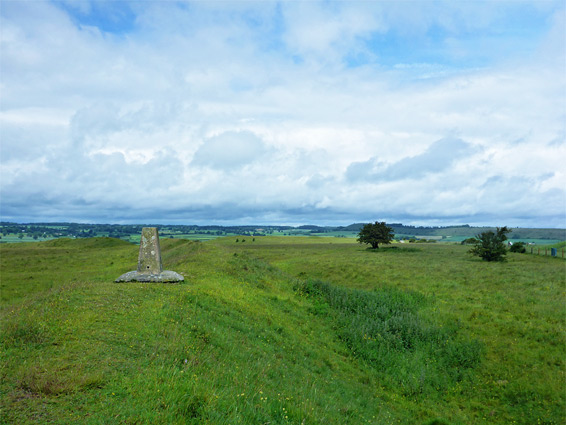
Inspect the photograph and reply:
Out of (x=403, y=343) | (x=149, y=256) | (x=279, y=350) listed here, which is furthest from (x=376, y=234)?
(x=279, y=350)

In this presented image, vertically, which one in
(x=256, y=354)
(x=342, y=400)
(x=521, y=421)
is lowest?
(x=521, y=421)

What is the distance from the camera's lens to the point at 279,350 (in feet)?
54.1

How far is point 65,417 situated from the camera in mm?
7207

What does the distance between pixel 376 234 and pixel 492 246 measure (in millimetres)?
27126

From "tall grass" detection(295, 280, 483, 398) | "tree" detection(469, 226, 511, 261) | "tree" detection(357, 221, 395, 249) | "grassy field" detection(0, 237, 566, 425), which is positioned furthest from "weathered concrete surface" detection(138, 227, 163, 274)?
"tree" detection(357, 221, 395, 249)

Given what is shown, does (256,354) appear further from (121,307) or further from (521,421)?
(521,421)

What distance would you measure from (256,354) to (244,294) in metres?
9.66

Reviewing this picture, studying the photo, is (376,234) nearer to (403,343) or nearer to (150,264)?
(403,343)

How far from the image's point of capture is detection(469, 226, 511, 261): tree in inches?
1965

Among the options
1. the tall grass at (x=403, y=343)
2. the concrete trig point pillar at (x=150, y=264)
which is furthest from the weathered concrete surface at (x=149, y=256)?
the tall grass at (x=403, y=343)

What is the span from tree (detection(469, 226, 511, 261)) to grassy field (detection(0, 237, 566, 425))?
13.7 m

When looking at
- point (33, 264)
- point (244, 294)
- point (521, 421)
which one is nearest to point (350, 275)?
point (244, 294)

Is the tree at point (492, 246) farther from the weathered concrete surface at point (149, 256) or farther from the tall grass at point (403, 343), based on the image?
the weathered concrete surface at point (149, 256)

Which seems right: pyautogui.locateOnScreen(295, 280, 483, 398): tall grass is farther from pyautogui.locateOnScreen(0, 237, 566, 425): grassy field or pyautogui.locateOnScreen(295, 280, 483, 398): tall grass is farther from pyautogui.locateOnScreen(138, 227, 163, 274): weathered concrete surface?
pyautogui.locateOnScreen(138, 227, 163, 274): weathered concrete surface
